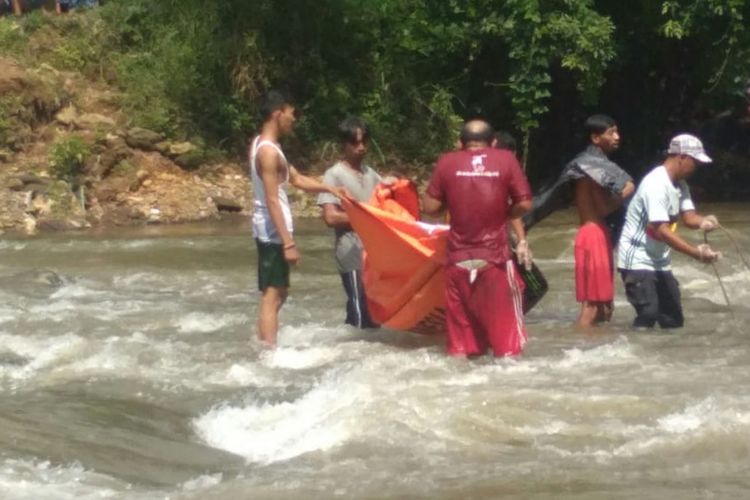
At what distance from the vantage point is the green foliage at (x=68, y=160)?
20.1 m

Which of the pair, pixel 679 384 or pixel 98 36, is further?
pixel 98 36

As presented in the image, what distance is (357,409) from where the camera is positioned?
7.19 metres

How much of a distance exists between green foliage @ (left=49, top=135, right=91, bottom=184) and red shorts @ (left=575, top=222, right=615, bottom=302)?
483 inches

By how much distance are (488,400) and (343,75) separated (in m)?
16.5

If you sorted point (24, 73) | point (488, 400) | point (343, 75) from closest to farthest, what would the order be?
1. point (488, 400)
2. point (24, 73)
3. point (343, 75)

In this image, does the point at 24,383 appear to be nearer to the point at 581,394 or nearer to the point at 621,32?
the point at 581,394

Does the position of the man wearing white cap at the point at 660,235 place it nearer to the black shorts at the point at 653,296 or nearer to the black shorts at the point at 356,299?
the black shorts at the point at 653,296

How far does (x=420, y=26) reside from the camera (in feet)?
71.9

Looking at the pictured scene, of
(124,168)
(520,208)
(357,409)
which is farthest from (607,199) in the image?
(124,168)

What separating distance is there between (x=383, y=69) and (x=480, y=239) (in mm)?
15507

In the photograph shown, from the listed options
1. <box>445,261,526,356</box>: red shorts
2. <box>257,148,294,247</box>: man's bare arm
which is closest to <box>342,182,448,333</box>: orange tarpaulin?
<box>445,261,526,356</box>: red shorts

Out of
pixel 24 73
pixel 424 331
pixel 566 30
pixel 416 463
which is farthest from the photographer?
pixel 24 73

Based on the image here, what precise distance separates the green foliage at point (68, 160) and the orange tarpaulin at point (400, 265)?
39.2ft

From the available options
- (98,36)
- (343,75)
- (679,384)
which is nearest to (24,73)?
(98,36)
